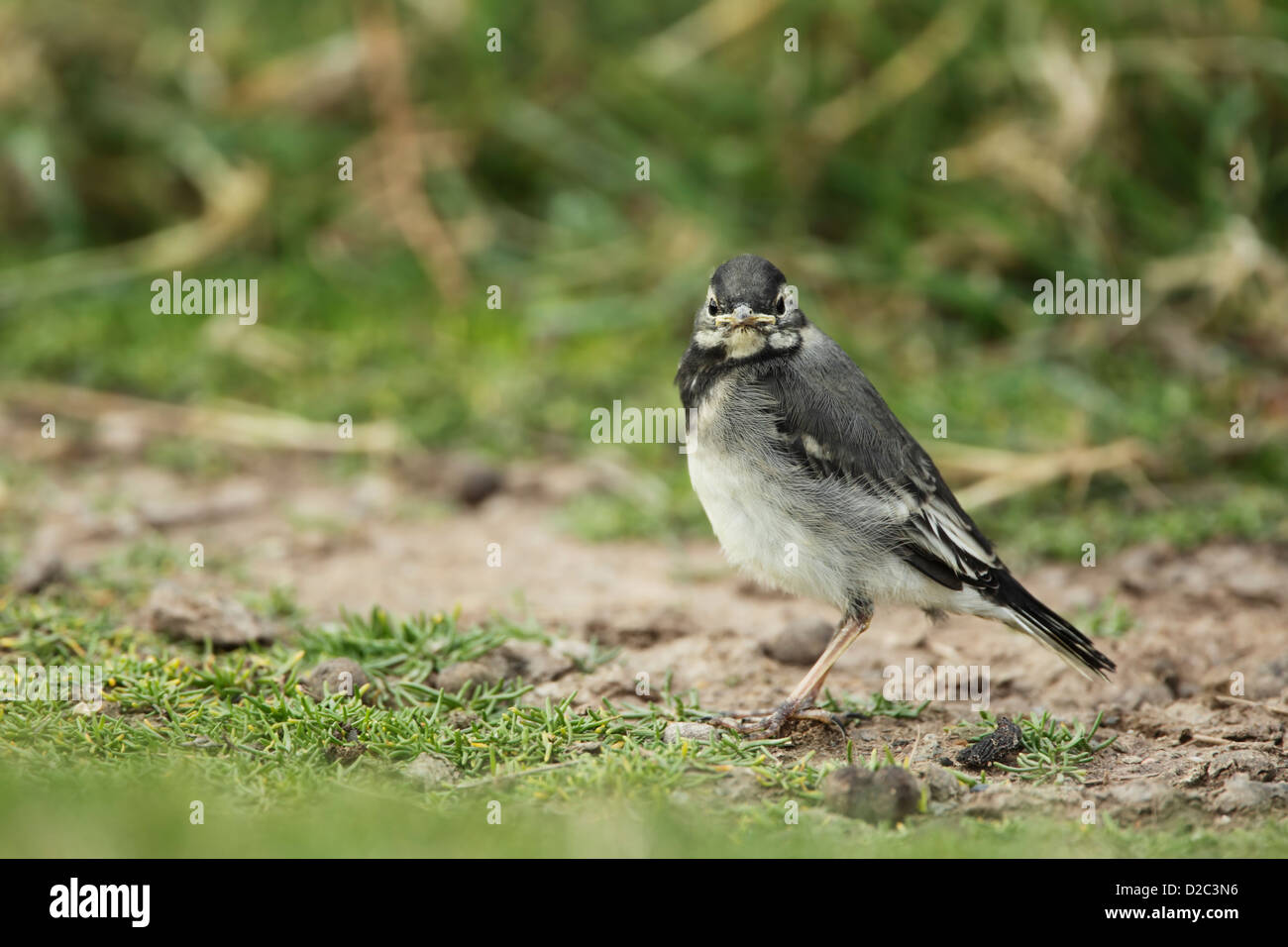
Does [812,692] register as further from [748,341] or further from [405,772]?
[405,772]

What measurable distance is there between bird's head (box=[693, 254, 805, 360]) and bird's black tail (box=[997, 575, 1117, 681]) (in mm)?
1077

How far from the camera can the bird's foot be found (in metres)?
4.39

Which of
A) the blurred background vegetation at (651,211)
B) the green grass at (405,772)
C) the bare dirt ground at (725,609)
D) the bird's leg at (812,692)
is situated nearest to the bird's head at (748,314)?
the bird's leg at (812,692)

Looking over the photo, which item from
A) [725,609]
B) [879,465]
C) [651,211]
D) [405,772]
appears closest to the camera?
[405,772]

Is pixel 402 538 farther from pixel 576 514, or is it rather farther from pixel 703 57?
pixel 703 57

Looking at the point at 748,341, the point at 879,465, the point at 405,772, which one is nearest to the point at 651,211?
the point at 748,341

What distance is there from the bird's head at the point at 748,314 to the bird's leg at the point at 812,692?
922mm

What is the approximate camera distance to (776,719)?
4.40 m

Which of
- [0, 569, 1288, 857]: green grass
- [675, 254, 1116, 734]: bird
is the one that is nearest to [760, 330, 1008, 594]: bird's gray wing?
[675, 254, 1116, 734]: bird

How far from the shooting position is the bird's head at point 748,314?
4.75 m

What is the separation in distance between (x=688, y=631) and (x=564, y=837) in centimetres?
199

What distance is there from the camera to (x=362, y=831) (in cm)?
335

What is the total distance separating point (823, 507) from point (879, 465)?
0.26m
